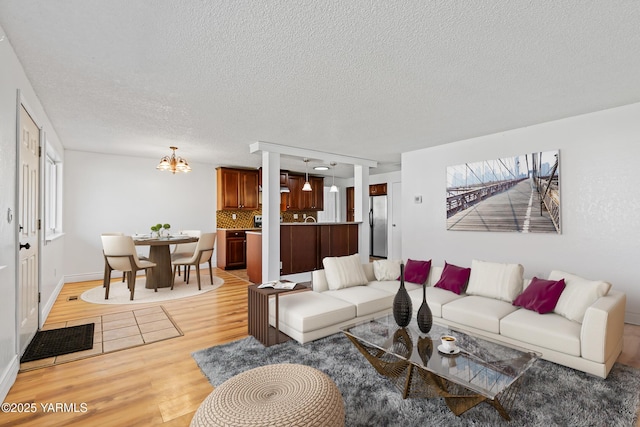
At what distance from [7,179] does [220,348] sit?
2.15 m

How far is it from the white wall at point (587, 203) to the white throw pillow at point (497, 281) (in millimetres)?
1085

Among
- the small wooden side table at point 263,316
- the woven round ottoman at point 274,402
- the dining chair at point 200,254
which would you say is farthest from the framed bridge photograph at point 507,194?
the dining chair at point 200,254

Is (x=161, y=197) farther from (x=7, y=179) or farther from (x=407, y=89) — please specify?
(x=407, y=89)

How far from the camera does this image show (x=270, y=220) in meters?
5.11

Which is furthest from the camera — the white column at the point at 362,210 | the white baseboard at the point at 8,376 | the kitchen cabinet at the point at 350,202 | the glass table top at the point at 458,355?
the kitchen cabinet at the point at 350,202

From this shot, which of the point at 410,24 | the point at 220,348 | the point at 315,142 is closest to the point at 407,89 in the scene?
the point at 410,24

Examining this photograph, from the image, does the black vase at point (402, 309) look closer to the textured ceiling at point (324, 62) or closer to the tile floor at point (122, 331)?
the textured ceiling at point (324, 62)

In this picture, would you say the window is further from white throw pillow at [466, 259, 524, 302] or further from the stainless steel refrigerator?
the stainless steel refrigerator

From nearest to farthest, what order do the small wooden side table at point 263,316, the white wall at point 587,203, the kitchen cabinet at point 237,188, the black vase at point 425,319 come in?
1. the black vase at point 425,319
2. the small wooden side table at point 263,316
3. the white wall at point 587,203
4. the kitchen cabinet at point 237,188

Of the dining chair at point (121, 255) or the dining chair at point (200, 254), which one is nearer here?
the dining chair at point (121, 255)

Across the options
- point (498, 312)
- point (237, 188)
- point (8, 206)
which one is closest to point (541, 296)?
point (498, 312)

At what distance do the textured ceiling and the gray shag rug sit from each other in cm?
248

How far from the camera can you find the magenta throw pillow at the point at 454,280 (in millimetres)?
3555

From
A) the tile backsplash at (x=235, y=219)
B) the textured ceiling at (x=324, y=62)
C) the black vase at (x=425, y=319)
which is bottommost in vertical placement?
the black vase at (x=425, y=319)
